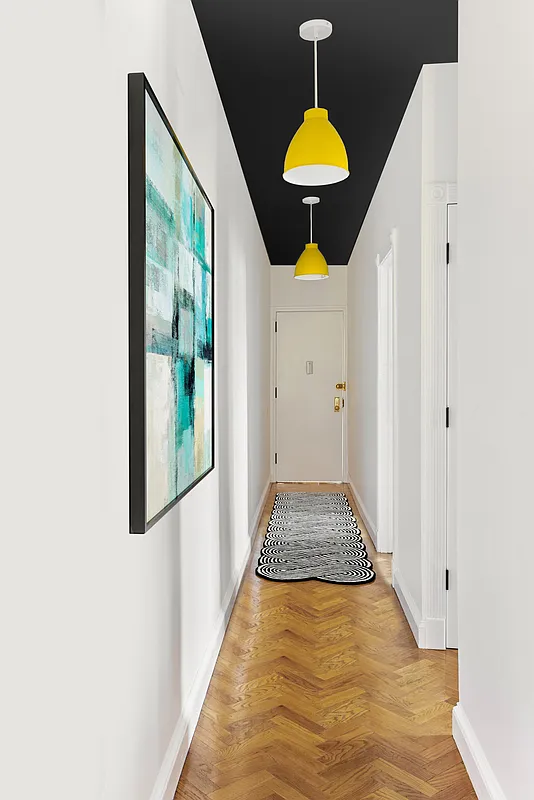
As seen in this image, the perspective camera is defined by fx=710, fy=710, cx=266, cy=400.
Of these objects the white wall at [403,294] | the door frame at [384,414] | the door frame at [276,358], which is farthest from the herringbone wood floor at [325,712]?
the door frame at [276,358]

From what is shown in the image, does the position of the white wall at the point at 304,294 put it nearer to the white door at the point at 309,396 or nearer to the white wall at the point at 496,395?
the white door at the point at 309,396

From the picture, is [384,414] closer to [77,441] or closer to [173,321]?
[173,321]

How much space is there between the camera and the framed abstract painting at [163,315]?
1616 millimetres

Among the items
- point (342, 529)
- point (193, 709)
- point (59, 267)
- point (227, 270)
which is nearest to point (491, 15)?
point (59, 267)

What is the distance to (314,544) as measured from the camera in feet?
17.0

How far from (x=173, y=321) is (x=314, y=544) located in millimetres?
3453

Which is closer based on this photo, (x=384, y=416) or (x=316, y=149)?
(x=316, y=149)

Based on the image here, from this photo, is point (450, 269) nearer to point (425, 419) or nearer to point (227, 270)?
point (425, 419)

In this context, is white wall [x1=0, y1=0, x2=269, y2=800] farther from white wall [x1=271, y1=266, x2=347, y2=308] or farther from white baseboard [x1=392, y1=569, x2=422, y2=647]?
white wall [x1=271, y1=266, x2=347, y2=308]

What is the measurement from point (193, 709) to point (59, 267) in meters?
1.79

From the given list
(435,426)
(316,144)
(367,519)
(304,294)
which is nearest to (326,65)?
(316,144)

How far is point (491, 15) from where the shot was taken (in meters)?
1.99

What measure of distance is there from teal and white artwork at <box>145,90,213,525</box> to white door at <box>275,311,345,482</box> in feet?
18.6

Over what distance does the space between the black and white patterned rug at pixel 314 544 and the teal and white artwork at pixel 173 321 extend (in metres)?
1.95
